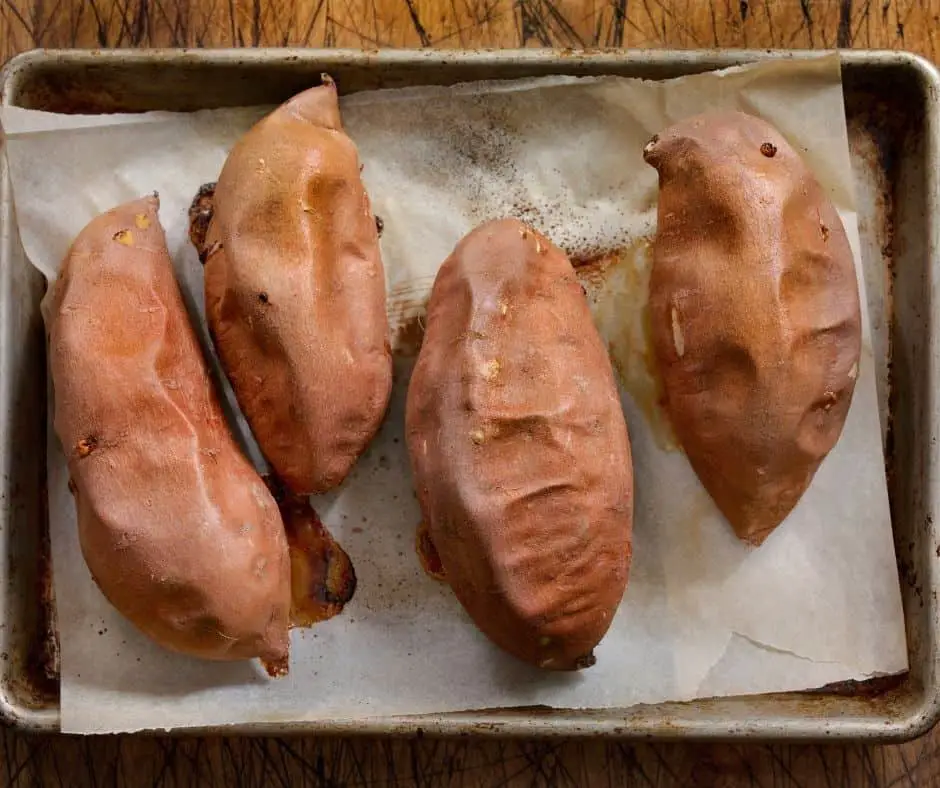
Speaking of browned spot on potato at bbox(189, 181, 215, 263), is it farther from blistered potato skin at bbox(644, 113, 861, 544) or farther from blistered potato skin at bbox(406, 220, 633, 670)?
blistered potato skin at bbox(644, 113, 861, 544)

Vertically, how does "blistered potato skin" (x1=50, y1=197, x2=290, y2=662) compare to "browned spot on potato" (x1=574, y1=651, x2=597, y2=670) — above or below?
above

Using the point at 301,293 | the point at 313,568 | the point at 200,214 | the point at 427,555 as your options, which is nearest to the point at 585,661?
the point at 427,555

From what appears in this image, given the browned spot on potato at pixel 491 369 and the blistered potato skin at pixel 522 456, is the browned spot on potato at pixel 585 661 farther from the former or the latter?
the browned spot on potato at pixel 491 369

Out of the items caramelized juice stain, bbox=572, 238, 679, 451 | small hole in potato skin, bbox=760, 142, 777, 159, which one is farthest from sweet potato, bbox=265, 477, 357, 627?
small hole in potato skin, bbox=760, 142, 777, 159

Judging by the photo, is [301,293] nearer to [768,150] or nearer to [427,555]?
[427,555]

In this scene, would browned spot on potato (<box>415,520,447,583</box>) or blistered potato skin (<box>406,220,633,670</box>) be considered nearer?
blistered potato skin (<box>406,220,633,670</box>)

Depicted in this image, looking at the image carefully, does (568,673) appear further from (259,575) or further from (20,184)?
(20,184)

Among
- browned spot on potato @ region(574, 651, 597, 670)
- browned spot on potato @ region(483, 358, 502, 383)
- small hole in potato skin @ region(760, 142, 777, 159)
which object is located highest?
small hole in potato skin @ region(760, 142, 777, 159)
